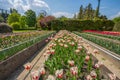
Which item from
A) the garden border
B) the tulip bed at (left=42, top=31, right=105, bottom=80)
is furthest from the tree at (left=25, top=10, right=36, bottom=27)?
the garden border

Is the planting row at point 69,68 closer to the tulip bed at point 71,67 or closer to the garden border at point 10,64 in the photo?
the tulip bed at point 71,67

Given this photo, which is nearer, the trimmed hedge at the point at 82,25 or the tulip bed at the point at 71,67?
the tulip bed at the point at 71,67

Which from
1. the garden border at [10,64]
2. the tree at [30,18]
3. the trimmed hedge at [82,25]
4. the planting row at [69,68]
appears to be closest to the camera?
the planting row at [69,68]

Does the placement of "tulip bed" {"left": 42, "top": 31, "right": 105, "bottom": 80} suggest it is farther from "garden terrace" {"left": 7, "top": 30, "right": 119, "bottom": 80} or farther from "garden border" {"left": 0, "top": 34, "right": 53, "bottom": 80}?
"garden border" {"left": 0, "top": 34, "right": 53, "bottom": 80}

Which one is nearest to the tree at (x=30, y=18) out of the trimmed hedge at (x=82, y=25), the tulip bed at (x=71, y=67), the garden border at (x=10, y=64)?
the trimmed hedge at (x=82, y=25)

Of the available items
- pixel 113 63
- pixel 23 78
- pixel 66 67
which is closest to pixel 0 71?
pixel 23 78

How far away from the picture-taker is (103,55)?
10086 mm

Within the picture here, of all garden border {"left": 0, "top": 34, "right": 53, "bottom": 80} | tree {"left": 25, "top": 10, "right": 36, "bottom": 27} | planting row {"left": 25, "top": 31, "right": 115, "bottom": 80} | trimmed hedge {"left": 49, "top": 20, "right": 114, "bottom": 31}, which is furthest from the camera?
tree {"left": 25, "top": 10, "right": 36, "bottom": 27}

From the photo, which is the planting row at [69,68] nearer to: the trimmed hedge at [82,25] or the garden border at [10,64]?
the garden border at [10,64]

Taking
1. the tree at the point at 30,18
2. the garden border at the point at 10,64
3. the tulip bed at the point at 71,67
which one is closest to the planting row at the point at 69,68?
the tulip bed at the point at 71,67

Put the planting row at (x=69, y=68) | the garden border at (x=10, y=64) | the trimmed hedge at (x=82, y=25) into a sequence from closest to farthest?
the planting row at (x=69, y=68) → the garden border at (x=10, y=64) → the trimmed hedge at (x=82, y=25)

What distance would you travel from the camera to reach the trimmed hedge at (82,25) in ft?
142

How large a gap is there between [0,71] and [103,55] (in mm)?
5979

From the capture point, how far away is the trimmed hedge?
142ft
